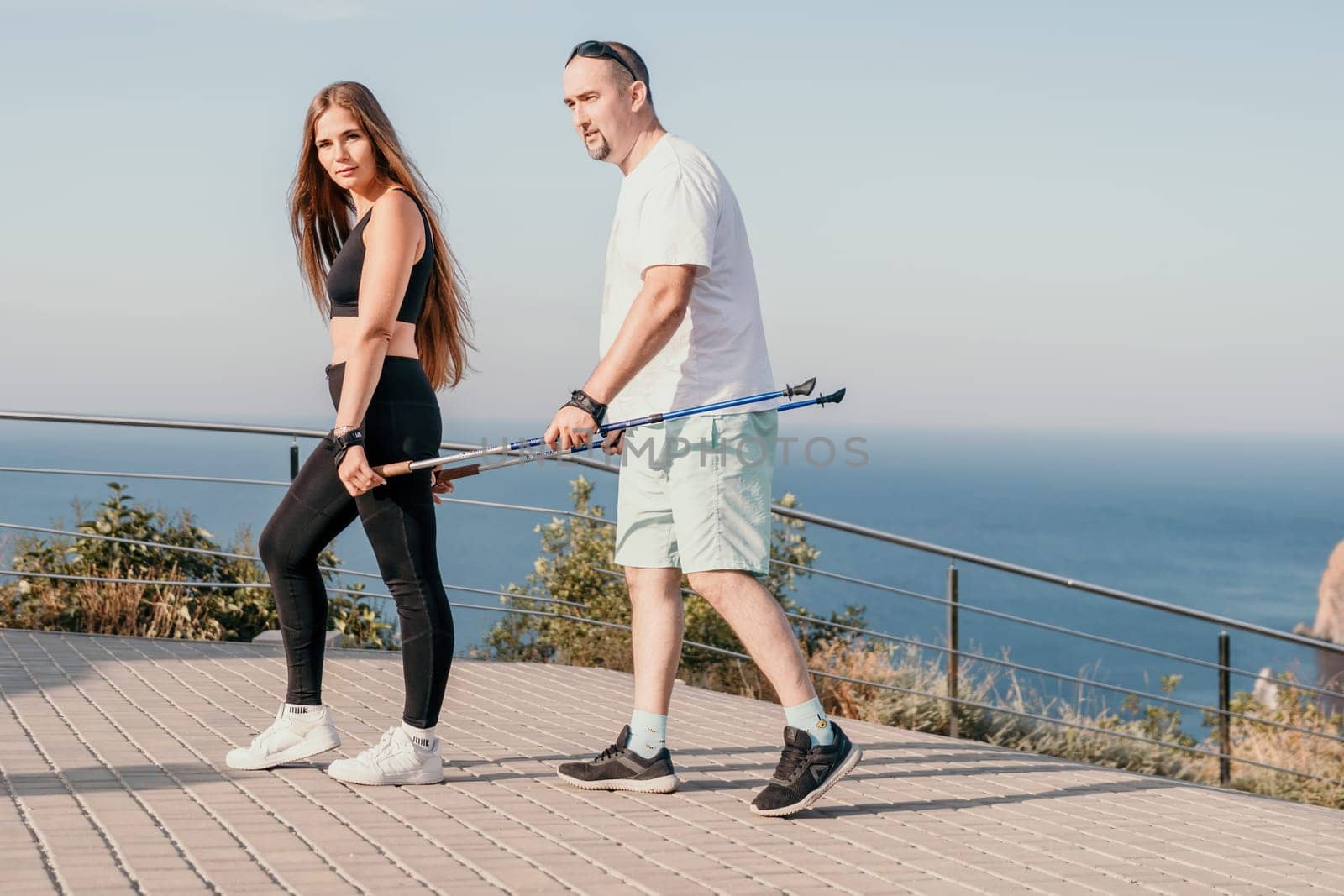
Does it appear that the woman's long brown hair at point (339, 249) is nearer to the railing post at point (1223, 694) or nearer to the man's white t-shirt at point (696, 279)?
the man's white t-shirt at point (696, 279)

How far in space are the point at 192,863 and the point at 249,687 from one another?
2400mm

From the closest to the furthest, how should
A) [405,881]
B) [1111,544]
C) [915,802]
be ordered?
1. [405,881]
2. [915,802]
3. [1111,544]

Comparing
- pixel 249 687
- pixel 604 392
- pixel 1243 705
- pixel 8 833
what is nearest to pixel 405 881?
pixel 8 833

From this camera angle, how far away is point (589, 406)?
11.7ft

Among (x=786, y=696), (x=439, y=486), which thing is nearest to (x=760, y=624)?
(x=786, y=696)

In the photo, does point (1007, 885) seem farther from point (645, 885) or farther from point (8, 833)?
point (8, 833)

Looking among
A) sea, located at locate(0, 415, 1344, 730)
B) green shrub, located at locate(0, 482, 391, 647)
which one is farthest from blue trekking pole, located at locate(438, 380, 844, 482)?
→ sea, located at locate(0, 415, 1344, 730)

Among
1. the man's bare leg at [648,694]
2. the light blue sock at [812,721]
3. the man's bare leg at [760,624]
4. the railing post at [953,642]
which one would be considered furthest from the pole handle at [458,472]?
the railing post at [953,642]

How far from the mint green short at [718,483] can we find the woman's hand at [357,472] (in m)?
0.67

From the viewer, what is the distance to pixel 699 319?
3.76 meters

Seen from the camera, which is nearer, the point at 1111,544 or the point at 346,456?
the point at 346,456

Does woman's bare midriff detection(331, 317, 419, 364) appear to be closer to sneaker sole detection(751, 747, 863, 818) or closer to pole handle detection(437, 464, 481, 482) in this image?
pole handle detection(437, 464, 481, 482)

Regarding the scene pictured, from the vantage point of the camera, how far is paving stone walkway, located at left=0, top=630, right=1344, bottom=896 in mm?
3176

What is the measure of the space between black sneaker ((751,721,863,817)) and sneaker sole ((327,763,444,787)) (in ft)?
2.87
